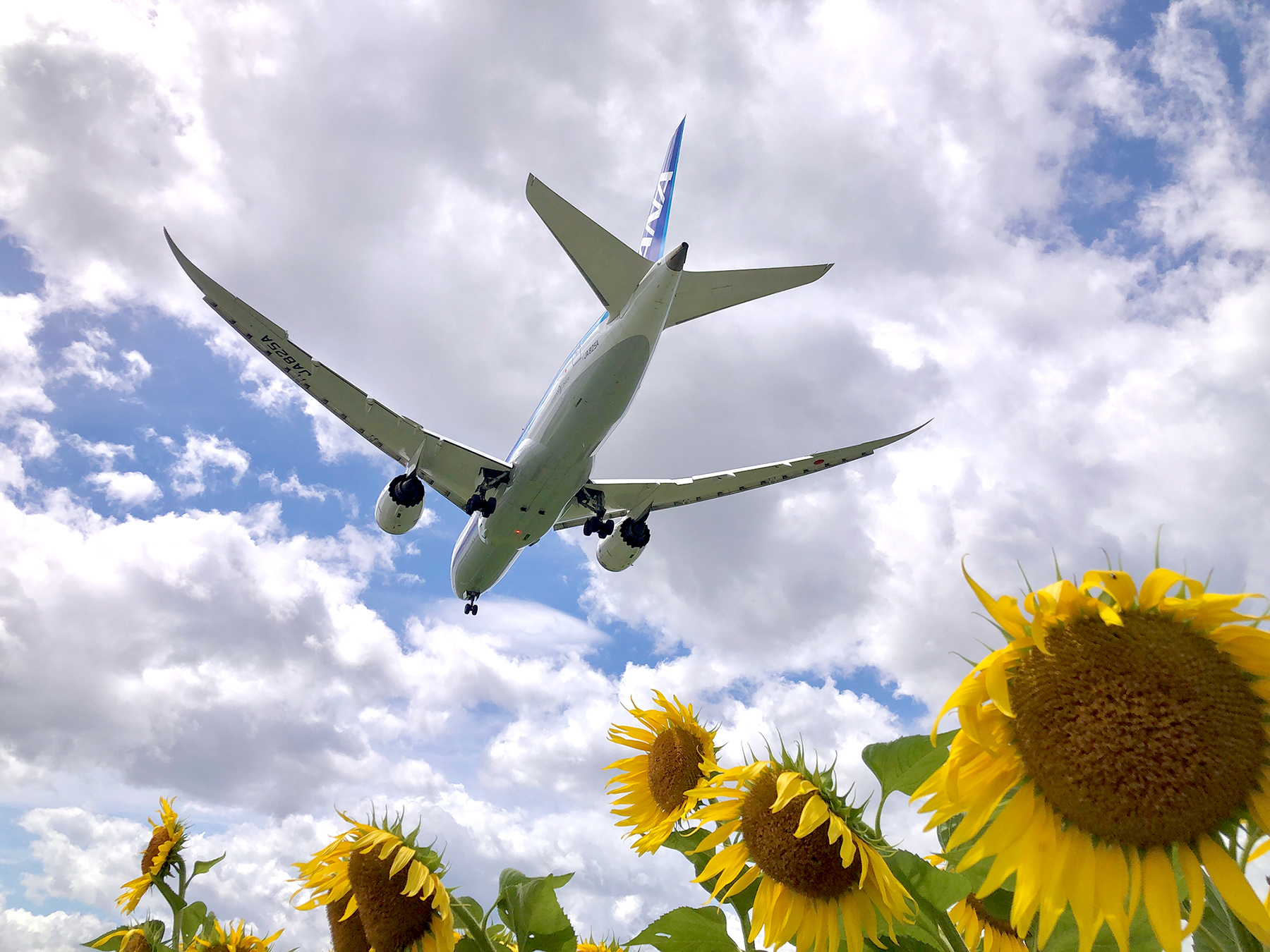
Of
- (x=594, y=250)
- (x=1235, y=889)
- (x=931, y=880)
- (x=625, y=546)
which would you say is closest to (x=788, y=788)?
(x=931, y=880)

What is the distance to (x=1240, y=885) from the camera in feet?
4.91

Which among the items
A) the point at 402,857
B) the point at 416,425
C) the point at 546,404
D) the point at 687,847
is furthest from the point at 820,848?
the point at 416,425

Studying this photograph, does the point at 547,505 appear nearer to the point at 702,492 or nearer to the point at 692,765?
the point at 702,492

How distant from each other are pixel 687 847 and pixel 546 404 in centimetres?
2362

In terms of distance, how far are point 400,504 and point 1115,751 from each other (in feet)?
88.7

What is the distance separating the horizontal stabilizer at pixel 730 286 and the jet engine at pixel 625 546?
9338 mm

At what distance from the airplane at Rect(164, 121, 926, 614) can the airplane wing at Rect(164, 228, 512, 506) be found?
47 millimetres

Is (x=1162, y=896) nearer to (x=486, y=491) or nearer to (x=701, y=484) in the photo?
(x=486, y=491)

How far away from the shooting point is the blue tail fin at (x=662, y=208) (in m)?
33.3

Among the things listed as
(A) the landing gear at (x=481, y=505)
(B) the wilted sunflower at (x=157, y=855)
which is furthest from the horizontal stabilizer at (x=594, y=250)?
(B) the wilted sunflower at (x=157, y=855)

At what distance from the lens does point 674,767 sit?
3.22 m

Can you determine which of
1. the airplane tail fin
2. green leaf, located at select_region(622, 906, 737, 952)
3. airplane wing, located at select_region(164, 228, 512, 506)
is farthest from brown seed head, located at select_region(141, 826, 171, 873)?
airplane wing, located at select_region(164, 228, 512, 506)

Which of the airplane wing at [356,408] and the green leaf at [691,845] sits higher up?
the airplane wing at [356,408]

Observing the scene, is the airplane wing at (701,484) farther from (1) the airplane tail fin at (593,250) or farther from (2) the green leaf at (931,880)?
(2) the green leaf at (931,880)
